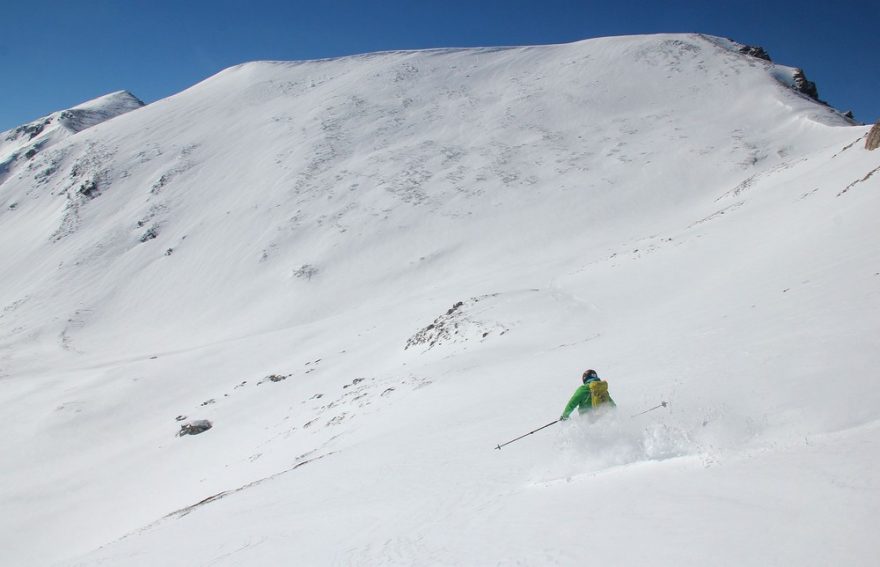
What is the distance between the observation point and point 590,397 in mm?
9344

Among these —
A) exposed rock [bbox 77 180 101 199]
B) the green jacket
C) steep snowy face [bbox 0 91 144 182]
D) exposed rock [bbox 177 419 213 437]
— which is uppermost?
steep snowy face [bbox 0 91 144 182]

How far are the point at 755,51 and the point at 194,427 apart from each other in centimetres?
8729

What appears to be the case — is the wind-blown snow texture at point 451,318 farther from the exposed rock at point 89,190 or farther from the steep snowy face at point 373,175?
the exposed rock at point 89,190

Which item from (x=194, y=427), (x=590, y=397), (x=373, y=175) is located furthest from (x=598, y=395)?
(x=373, y=175)

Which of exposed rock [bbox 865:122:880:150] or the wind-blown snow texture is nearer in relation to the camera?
the wind-blown snow texture

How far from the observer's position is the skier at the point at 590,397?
9.26m

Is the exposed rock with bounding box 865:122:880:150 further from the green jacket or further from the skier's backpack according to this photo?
the green jacket

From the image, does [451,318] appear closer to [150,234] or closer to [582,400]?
[582,400]

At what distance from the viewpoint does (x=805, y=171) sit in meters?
32.5

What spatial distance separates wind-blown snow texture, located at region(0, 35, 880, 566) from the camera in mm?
7051

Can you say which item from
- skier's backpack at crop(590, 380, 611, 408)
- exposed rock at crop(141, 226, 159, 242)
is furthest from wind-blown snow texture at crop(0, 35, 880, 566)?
exposed rock at crop(141, 226, 159, 242)

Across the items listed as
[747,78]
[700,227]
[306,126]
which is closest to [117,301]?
[306,126]

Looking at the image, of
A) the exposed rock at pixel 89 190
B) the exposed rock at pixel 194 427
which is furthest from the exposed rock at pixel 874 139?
the exposed rock at pixel 89 190

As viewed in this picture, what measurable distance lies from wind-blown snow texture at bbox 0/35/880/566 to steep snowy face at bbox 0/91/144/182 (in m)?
22.0
